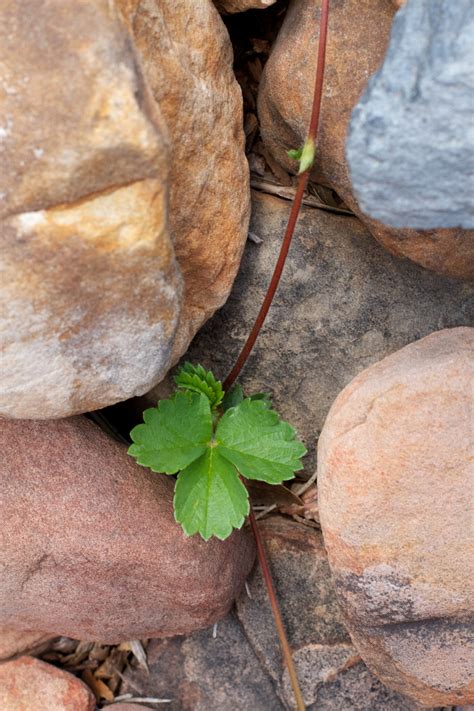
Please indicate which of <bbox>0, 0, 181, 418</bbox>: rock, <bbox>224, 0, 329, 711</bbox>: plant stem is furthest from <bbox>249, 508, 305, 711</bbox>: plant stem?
<bbox>0, 0, 181, 418</bbox>: rock

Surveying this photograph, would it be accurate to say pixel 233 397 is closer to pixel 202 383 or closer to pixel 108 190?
pixel 202 383

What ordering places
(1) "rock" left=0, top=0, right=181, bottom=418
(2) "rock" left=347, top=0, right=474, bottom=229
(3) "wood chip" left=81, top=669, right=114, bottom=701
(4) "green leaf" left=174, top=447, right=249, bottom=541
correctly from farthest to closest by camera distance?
(3) "wood chip" left=81, top=669, right=114, bottom=701
(4) "green leaf" left=174, top=447, right=249, bottom=541
(2) "rock" left=347, top=0, right=474, bottom=229
(1) "rock" left=0, top=0, right=181, bottom=418

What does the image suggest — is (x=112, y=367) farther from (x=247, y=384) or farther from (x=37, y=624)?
(x=37, y=624)

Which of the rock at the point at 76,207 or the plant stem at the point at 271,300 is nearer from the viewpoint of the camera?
the rock at the point at 76,207

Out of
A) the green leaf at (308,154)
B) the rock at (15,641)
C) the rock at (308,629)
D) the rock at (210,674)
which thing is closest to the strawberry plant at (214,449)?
the green leaf at (308,154)

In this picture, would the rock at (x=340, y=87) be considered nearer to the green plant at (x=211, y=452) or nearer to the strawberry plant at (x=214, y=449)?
the strawberry plant at (x=214, y=449)

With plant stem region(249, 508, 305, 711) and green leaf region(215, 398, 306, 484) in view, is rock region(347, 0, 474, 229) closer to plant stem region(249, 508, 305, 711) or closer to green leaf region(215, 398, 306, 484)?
green leaf region(215, 398, 306, 484)
